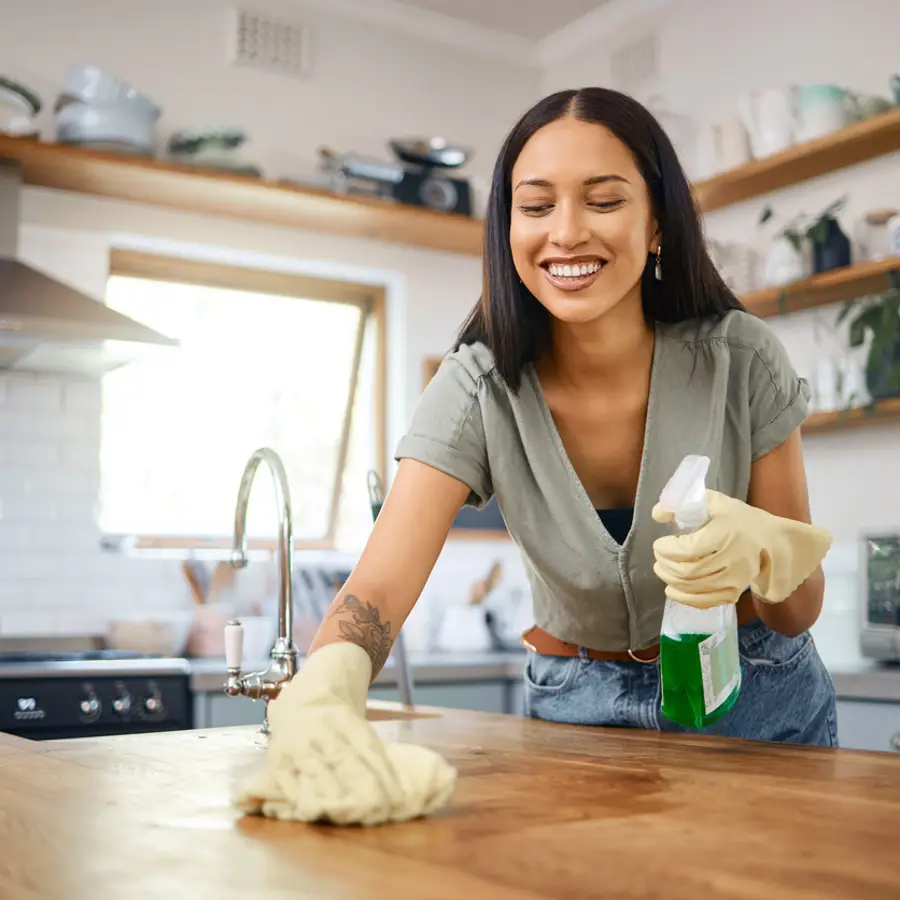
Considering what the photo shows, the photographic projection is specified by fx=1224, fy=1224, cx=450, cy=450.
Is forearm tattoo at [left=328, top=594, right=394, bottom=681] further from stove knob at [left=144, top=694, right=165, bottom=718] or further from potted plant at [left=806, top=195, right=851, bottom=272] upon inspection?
potted plant at [left=806, top=195, right=851, bottom=272]

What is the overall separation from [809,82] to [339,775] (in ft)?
11.5

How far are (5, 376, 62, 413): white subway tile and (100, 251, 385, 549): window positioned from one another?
197mm

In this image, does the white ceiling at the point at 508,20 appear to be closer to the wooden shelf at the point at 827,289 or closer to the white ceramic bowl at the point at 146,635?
the wooden shelf at the point at 827,289

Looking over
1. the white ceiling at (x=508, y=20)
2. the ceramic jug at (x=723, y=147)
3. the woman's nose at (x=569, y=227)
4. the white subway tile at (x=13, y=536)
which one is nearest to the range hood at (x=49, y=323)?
the white subway tile at (x=13, y=536)

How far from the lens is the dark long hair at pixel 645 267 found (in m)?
1.50

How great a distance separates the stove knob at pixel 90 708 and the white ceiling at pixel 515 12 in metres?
2.77

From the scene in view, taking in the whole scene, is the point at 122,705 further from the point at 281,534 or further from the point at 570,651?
the point at 570,651

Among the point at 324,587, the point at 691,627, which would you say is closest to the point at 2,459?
the point at 324,587

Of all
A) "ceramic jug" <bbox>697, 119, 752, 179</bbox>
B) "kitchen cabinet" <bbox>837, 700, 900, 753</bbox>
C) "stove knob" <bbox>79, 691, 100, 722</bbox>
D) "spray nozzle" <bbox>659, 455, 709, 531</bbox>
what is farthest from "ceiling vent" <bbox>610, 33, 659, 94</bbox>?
"spray nozzle" <bbox>659, 455, 709, 531</bbox>

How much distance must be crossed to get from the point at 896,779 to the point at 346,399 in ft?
11.7

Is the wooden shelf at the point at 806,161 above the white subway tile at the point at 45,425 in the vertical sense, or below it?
above

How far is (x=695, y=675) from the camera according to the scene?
3.76 feet

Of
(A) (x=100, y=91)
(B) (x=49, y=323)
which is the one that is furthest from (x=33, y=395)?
(A) (x=100, y=91)

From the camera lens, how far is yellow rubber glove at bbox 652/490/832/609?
43.7 inches
